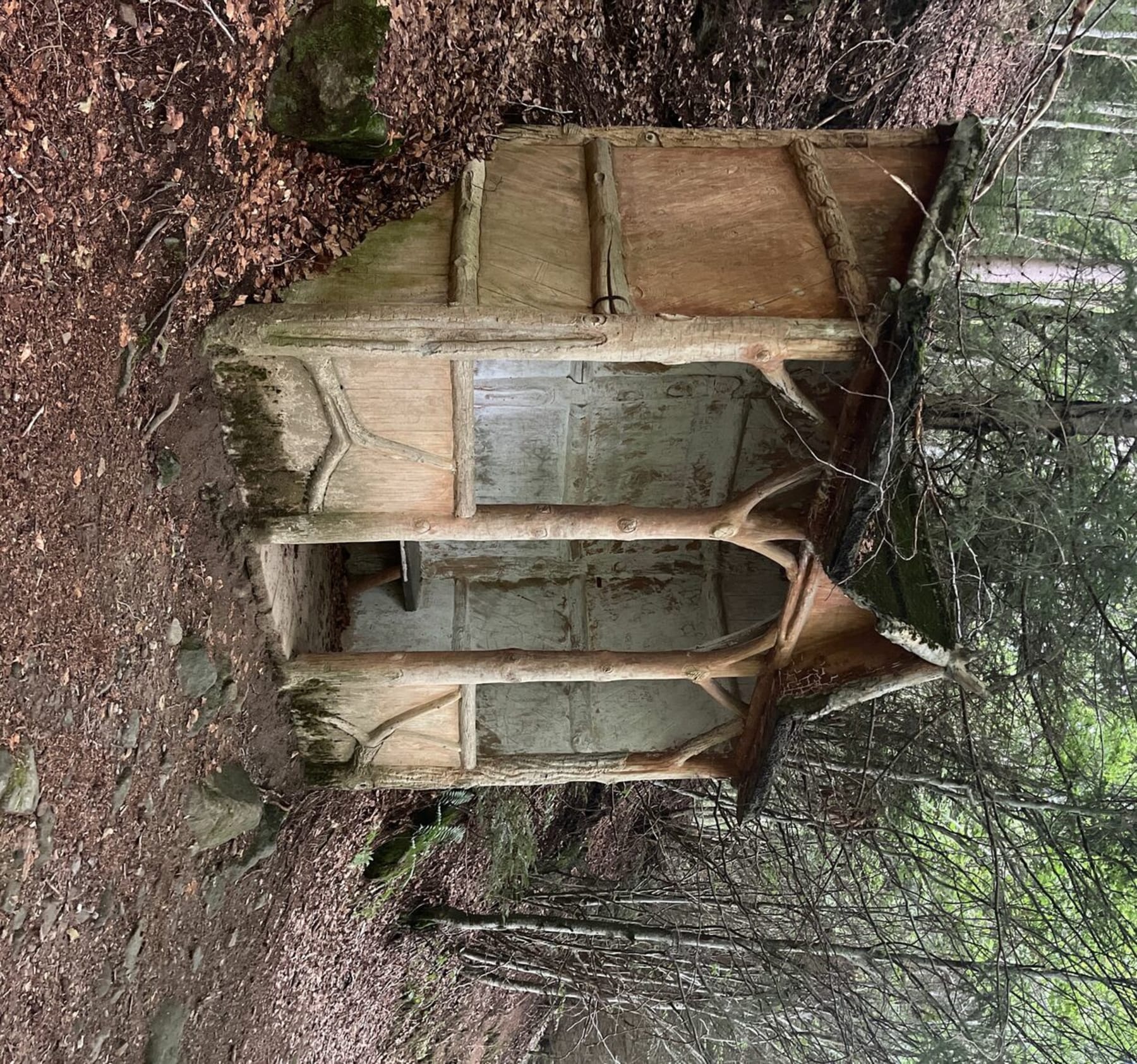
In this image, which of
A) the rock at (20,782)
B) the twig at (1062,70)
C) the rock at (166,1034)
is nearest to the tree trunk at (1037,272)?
the twig at (1062,70)

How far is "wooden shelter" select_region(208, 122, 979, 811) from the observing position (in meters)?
3.43

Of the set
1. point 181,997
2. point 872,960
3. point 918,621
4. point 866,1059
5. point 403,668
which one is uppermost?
point 918,621

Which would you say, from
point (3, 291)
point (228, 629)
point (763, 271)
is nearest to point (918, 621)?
point (763, 271)

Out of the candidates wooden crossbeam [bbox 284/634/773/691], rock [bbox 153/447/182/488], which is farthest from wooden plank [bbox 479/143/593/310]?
wooden crossbeam [bbox 284/634/773/691]

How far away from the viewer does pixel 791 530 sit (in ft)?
13.5

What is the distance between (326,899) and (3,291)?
14.3 ft

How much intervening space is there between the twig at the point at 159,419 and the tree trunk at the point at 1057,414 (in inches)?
137

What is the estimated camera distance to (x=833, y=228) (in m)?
3.59

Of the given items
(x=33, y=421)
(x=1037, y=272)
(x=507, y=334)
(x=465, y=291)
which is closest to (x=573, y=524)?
(x=507, y=334)

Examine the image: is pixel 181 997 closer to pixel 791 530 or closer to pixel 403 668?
pixel 403 668

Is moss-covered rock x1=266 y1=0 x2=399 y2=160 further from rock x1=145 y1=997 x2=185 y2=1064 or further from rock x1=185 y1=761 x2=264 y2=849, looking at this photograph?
rock x1=145 y1=997 x2=185 y2=1064

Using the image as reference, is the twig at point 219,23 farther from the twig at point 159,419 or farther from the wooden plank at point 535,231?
the twig at point 159,419

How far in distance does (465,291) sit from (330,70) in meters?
0.91

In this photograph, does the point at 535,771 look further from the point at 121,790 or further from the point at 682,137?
the point at 682,137
